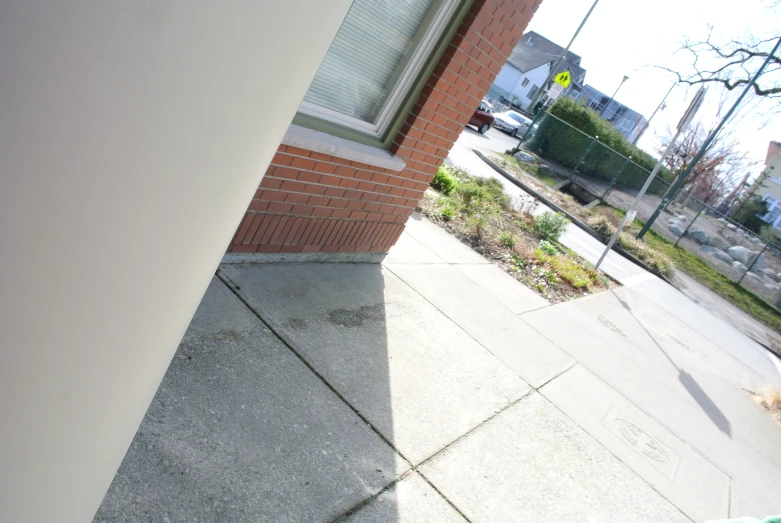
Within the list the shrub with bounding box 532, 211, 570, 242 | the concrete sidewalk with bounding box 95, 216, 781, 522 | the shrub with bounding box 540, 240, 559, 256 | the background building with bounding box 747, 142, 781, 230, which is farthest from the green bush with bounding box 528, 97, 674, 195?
the background building with bounding box 747, 142, 781, 230

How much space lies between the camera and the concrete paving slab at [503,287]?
259 inches

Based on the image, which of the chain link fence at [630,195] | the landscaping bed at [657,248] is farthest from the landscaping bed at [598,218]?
the chain link fence at [630,195]

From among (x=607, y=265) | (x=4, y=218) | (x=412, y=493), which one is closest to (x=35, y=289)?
(x=4, y=218)

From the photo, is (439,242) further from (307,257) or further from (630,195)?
(630,195)

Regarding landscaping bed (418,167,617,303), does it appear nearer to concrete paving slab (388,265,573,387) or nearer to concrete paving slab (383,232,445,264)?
concrete paving slab (383,232,445,264)

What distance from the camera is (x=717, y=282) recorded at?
2041 cm

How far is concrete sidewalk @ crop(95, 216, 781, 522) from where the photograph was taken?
2588 mm

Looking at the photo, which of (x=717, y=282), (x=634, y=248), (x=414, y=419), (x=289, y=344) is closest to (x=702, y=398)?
(x=414, y=419)

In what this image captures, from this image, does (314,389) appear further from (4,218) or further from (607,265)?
(607,265)

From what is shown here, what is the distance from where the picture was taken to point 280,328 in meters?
3.78

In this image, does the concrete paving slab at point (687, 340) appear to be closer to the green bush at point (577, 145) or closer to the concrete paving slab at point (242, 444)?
the concrete paving slab at point (242, 444)

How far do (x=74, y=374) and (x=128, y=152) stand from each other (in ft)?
1.31

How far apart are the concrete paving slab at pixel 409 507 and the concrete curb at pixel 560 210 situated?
1410cm

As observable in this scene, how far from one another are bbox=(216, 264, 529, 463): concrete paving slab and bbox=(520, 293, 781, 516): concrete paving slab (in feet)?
6.13
